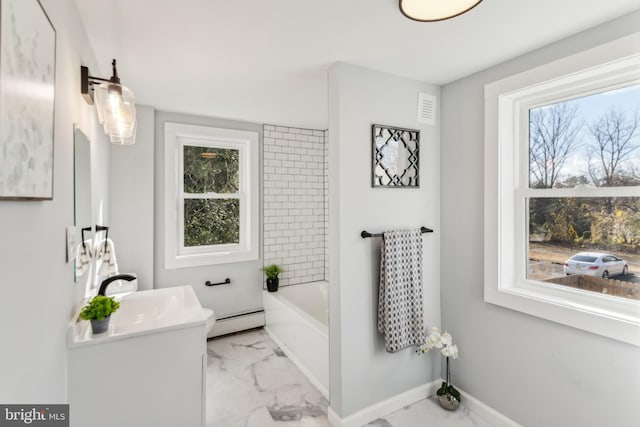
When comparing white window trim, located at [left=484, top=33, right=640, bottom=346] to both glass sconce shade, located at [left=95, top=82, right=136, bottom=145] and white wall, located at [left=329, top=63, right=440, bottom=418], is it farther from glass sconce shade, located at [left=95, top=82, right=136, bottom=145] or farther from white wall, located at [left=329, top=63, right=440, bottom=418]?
glass sconce shade, located at [left=95, top=82, right=136, bottom=145]

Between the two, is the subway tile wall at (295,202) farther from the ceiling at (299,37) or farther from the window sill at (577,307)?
the window sill at (577,307)

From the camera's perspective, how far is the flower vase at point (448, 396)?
219 cm

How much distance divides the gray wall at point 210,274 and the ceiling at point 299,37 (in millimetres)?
762

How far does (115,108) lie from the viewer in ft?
4.84

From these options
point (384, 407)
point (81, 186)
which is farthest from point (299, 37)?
point (384, 407)

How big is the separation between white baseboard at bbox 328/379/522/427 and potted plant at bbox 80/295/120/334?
1487mm

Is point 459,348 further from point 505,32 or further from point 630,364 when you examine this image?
point 505,32

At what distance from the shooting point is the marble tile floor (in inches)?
A: 82.4

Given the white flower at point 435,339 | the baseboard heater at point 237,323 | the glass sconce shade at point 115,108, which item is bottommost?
the baseboard heater at point 237,323

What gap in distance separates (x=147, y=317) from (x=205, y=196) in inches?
70.9

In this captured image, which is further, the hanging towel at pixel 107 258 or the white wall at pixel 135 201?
the white wall at pixel 135 201

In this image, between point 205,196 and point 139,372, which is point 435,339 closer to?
point 139,372

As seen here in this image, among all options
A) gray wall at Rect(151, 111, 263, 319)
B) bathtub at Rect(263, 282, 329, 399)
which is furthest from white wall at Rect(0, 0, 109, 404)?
bathtub at Rect(263, 282, 329, 399)

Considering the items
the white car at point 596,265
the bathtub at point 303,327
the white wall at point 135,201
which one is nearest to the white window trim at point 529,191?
the white car at point 596,265
